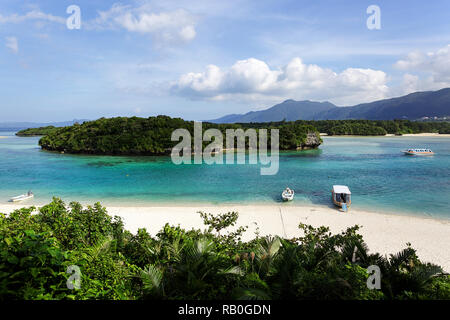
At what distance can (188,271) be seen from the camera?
4.48m

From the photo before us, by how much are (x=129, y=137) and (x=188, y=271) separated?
52744 mm

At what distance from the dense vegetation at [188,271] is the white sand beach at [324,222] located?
23.0ft

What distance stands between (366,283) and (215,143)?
49.5 meters

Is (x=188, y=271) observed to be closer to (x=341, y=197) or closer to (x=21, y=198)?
(x=341, y=197)

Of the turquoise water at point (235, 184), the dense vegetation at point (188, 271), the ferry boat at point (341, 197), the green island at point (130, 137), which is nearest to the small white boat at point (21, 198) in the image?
the turquoise water at point (235, 184)

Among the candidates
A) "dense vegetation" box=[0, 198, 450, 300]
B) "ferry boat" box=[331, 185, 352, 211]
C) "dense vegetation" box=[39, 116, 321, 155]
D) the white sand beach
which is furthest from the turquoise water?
"dense vegetation" box=[39, 116, 321, 155]

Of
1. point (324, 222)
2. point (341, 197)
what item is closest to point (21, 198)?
point (324, 222)

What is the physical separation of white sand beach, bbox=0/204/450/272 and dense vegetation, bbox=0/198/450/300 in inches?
276

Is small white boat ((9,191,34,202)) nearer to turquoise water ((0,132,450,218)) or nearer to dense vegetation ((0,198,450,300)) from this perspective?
turquoise water ((0,132,450,218))

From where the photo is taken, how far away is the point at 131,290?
14.0ft

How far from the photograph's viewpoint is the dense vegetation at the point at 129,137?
51219 millimetres

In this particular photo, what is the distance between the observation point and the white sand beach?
11.6m
